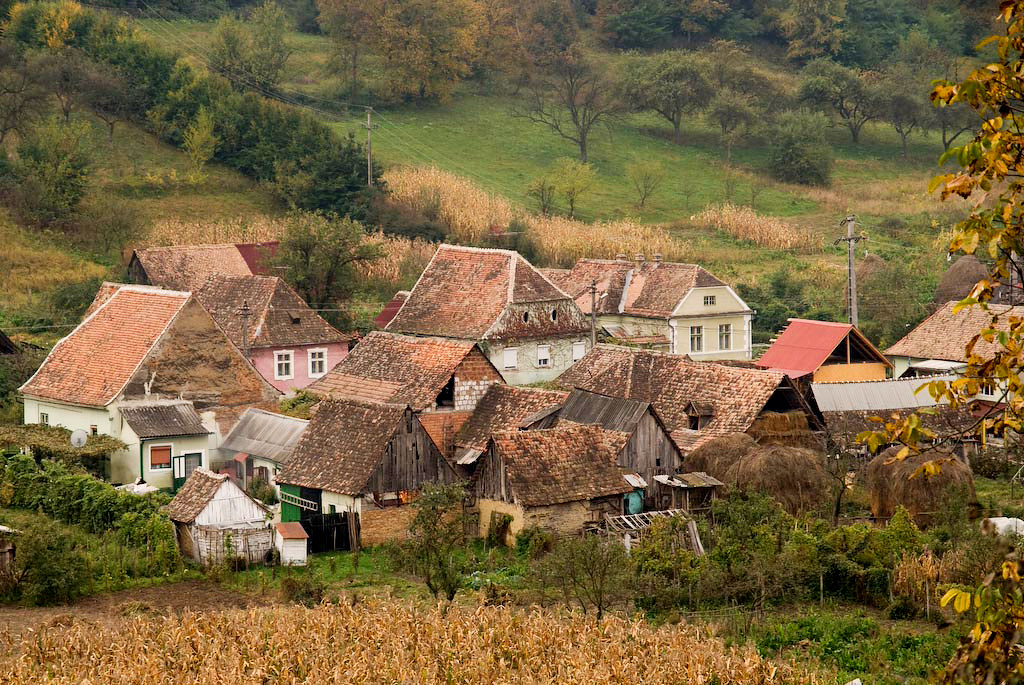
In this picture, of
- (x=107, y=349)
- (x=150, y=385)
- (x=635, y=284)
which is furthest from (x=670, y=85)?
(x=150, y=385)

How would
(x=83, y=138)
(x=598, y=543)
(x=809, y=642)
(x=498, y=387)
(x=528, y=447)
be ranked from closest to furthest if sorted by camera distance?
(x=809, y=642) → (x=598, y=543) → (x=528, y=447) → (x=498, y=387) → (x=83, y=138)

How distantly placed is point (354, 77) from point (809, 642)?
66.4 m

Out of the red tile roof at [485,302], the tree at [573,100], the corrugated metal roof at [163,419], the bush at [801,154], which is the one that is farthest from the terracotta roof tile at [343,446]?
the bush at [801,154]

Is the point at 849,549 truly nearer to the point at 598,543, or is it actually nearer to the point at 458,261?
the point at 598,543

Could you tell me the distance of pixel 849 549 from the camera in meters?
26.0

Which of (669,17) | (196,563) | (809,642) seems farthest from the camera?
(669,17)

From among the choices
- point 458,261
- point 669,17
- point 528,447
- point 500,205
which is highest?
point 669,17

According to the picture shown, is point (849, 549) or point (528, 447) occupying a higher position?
point (528, 447)

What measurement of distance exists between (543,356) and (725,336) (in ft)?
25.9

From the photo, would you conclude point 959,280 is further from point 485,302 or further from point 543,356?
point 485,302

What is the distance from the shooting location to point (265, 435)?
35.5 metres

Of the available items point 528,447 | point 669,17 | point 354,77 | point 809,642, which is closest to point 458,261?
point 528,447

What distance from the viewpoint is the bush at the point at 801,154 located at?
7931 centimetres

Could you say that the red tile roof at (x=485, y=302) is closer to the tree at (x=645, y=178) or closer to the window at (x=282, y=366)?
the window at (x=282, y=366)
